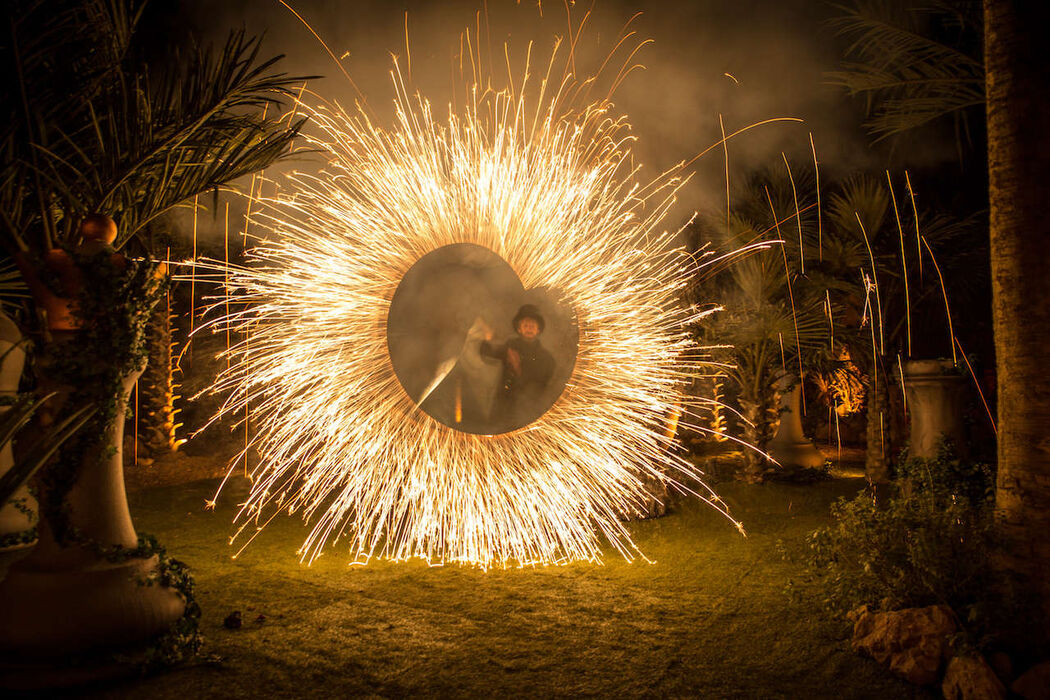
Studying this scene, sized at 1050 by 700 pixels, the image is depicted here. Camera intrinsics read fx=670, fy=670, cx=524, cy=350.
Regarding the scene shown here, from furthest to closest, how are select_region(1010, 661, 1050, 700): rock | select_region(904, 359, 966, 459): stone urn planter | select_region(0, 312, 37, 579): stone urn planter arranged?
1. select_region(904, 359, 966, 459): stone urn planter
2. select_region(0, 312, 37, 579): stone urn planter
3. select_region(1010, 661, 1050, 700): rock

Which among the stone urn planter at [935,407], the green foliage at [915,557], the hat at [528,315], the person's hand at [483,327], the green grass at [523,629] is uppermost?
the hat at [528,315]

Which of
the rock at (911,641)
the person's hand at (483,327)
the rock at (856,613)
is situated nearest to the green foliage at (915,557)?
the rock at (856,613)

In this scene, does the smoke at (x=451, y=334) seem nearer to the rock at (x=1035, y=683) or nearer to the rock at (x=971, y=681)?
the rock at (x=971, y=681)

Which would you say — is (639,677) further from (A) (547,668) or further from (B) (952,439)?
(B) (952,439)

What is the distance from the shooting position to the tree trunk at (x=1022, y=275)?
4395 mm

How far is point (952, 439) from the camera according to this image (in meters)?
7.71

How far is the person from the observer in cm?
546

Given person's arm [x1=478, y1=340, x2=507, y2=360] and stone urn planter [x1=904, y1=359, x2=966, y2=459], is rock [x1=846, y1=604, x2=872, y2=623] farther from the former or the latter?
stone urn planter [x1=904, y1=359, x2=966, y2=459]

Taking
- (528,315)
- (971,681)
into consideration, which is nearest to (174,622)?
(528,315)

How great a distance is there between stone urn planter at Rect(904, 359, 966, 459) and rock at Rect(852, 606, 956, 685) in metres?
3.92

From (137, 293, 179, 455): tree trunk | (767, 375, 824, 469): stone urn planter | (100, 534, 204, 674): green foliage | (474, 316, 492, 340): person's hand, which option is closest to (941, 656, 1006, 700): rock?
(474, 316, 492, 340): person's hand

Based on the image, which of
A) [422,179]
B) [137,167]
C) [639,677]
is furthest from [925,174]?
[137,167]

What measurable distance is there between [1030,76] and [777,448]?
856 cm

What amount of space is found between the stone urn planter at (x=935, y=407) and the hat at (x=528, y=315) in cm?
509
